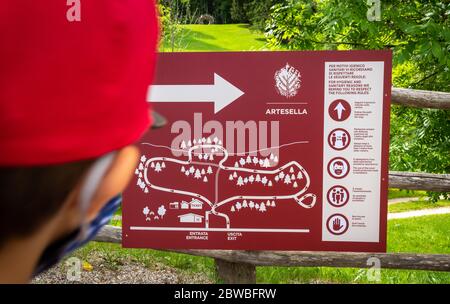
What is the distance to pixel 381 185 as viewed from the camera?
274cm

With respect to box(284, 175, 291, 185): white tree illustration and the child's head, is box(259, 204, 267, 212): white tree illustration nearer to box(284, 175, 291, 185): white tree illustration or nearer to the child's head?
box(284, 175, 291, 185): white tree illustration

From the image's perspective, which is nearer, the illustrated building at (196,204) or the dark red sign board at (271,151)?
the dark red sign board at (271,151)

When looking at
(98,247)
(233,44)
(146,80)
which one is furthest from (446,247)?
(233,44)

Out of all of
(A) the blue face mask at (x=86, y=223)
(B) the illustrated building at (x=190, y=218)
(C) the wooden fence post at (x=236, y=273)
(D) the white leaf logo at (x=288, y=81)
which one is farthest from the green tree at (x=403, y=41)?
(A) the blue face mask at (x=86, y=223)

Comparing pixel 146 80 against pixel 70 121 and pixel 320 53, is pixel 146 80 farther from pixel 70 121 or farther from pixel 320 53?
pixel 320 53

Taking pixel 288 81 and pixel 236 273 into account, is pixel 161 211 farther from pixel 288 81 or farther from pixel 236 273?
pixel 288 81

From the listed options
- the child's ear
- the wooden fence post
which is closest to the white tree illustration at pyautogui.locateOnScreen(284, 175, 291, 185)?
the wooden fence post

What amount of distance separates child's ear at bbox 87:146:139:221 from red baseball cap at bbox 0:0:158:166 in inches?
1.1

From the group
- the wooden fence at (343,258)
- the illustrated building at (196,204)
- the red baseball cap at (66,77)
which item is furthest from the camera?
the wooden fence at (343,258)

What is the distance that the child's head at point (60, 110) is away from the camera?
1.56ft

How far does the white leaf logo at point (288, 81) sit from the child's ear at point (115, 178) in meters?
2.17

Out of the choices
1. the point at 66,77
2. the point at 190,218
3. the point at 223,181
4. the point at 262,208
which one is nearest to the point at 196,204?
the point at 190,218

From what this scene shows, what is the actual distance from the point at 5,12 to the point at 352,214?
2475mm

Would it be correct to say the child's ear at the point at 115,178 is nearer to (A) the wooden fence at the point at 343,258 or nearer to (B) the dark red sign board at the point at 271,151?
(B) the dark red sign board at the point at 271,151
